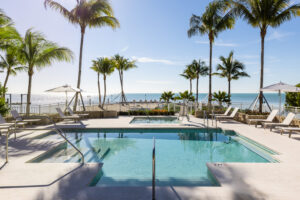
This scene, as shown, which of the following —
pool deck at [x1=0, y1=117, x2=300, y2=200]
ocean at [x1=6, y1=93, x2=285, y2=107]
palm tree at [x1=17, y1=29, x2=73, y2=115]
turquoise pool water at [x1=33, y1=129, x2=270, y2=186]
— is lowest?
turquoise pool water at [x1=33, y1=129, x2=270, y2=186]

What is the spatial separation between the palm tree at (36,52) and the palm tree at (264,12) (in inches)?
472

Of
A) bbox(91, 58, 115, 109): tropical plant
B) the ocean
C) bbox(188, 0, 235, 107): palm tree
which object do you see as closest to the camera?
bbox(188, 0, 235, 107): palm tree

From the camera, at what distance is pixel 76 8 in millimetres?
13180

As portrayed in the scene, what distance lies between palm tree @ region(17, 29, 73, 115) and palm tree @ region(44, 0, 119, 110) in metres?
2.15

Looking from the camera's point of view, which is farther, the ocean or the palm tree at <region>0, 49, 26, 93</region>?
the palm tree at <region>0, 49, 26, 93</region>

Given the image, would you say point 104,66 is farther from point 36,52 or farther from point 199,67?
point 36,52

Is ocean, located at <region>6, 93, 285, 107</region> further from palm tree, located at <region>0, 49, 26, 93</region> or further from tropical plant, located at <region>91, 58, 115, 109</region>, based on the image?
tropical plant, located at <region>91, 58, 115, 109</region>

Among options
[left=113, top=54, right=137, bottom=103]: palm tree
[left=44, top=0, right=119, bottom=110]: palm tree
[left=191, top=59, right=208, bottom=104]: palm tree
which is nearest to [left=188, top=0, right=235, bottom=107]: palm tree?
[left=44, top=0, right=119, bottom=110]: palm tree

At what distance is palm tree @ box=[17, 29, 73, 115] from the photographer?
10.8 meters

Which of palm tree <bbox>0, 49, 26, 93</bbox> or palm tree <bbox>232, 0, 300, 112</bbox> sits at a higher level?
palm tree <bbox>232, 0, 300, 112</bbox>

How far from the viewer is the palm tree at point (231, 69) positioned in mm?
27641

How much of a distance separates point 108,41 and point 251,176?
1641 centimetres

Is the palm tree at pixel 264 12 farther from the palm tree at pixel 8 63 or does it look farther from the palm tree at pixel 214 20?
the palm tree at pixel 8 63

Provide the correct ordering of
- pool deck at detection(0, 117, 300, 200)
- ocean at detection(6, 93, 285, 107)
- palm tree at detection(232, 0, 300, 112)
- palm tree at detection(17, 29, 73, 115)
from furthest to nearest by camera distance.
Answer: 1. ocean at detection(6, 93, 285, 107)
2. palm tree at detection(232, 0, 300, 112)
3. palm tree at detection(17, 29, 73, 115)
4. pool deck at detection(0, 117, 300, 200)
